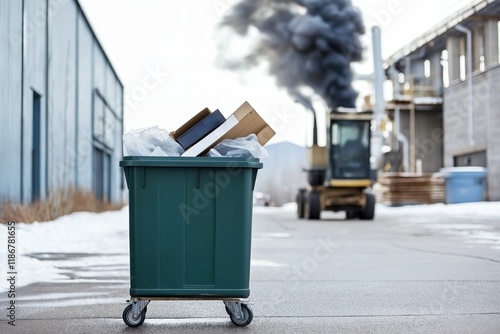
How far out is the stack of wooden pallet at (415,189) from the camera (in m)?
32.9

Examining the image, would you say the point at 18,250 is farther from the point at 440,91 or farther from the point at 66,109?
the point at 440,91

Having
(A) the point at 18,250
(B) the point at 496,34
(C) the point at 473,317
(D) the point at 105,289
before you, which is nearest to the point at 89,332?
(D) the point at 105,289

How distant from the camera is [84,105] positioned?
21641 millimetres

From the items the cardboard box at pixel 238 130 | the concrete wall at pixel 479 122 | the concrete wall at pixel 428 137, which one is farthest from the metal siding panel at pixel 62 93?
the concrete wall at pixel 428 137

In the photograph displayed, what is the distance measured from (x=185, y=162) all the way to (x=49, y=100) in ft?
41.3

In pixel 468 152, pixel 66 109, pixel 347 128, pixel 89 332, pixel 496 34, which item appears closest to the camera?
pixel 89 332

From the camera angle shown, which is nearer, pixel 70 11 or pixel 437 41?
pixel 70 11

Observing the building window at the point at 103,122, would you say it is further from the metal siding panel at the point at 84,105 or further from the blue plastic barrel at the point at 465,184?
the blue plastic barrel at the point at 465,184

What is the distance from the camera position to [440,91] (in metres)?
39.5

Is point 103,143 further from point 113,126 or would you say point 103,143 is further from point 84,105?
point 84,105

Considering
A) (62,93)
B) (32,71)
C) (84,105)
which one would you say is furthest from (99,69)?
(32,71)

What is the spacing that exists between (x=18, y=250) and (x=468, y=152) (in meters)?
28.2

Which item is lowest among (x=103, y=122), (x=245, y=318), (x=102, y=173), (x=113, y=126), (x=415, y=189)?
(x=245, y=318)

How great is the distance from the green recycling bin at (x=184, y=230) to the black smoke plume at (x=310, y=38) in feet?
61.8
